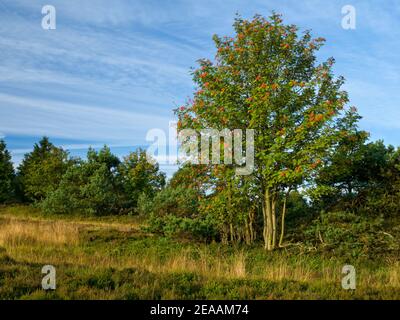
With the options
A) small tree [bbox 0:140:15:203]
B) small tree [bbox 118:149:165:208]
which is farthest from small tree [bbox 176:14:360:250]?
small tree [bbox 0:140:15:203]

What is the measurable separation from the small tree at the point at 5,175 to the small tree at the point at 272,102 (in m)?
44.1

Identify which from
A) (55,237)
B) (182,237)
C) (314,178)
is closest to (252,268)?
(314,178)

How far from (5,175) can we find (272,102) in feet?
162

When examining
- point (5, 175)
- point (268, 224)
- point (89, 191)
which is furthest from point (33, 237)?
point (5, 175)

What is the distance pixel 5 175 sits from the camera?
2173 inches

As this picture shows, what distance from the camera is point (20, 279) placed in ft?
28.6

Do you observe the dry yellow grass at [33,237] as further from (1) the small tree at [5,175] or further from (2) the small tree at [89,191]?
(1) the small tree at [5,175]

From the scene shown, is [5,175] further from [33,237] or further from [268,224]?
[268,224]

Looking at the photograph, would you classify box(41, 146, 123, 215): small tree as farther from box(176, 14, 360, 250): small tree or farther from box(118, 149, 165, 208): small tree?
box(176, 14, 360, 250): small tree

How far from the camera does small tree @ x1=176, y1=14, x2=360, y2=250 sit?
588 inches

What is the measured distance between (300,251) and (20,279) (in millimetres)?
10615

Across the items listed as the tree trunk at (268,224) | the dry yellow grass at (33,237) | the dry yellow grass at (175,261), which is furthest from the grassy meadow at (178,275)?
the tree trunk at (268,224)

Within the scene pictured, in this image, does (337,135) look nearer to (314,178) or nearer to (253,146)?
(314,178)

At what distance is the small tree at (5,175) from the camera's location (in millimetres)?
54000
